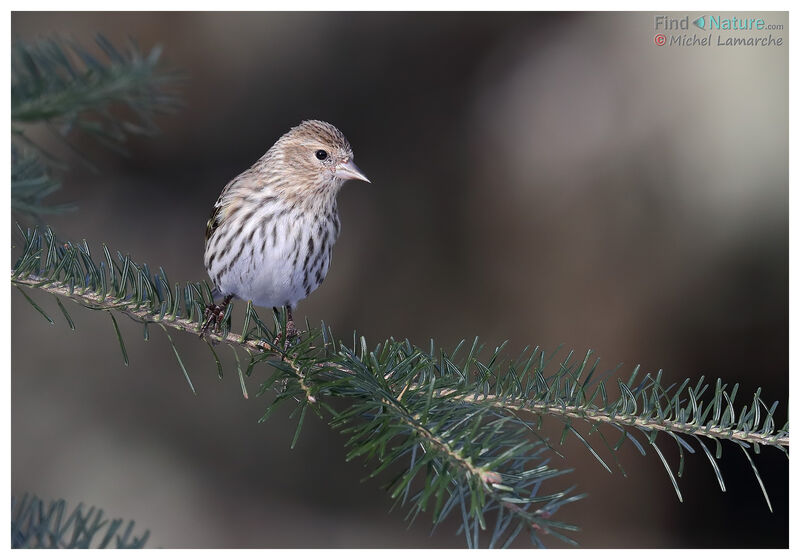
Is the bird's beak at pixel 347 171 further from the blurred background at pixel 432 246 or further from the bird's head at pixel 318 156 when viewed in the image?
the blurred background at pixel 432 246

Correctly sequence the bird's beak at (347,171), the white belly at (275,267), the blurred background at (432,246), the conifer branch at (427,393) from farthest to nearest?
the blurred background at (432,246) → the bird's beak at (347,171) → the white belly at (275,267) → the conifer branch at (427,393)

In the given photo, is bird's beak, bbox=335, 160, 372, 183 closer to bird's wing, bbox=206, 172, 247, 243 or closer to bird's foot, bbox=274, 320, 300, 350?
bird's wing, bbox=206, 172, 247, 243

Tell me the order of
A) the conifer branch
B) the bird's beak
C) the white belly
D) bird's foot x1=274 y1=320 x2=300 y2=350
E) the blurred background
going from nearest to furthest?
the conifer branch < bird's foot x1=274 y1=320 x2=300 y2=350 < the white belly < the bird's beak < the blurred background

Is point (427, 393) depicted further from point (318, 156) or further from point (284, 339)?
point (318, 156)

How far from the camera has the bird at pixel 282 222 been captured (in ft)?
6.43

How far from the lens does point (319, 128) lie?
2.11 m

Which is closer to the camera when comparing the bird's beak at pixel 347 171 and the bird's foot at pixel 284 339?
the bird's foot at pixel 284 339

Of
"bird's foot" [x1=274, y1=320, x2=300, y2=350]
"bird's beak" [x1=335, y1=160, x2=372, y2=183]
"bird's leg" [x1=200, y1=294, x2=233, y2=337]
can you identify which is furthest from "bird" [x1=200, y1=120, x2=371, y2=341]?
"bird's foot" [x1=274, y1=320, x2=300, y2=350]

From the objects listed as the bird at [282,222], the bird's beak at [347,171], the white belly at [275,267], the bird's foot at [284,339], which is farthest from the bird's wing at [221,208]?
the bird's foot at [284,339]

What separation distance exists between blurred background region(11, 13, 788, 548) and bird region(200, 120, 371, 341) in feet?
2.15

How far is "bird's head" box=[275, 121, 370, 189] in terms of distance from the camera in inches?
81.4

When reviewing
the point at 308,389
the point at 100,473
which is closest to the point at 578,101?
the point at 308,389

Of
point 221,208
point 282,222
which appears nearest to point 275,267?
point 282,222

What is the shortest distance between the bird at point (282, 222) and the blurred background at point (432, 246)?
25.8 inches
